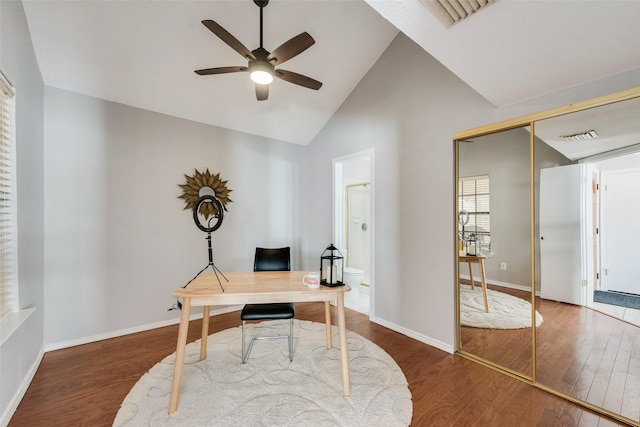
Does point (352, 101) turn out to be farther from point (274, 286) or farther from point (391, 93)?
point (274, 286)

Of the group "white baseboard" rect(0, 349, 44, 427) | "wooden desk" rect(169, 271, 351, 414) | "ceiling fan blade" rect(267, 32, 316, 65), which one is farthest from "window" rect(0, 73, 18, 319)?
"ceiling fan blade" rect(267, 32, 316, 65)

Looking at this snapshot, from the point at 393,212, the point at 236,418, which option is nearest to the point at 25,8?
the point at 236,418

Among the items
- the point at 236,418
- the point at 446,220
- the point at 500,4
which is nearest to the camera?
the point at 500,4

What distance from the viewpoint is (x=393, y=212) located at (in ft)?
9.50

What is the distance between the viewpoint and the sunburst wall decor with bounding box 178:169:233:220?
3.12m

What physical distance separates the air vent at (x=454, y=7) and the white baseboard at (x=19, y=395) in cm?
324

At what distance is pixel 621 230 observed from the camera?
5.57 feet

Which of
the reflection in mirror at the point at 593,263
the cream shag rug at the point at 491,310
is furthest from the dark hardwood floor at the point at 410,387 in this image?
the cream shag rug at the point at 491,310

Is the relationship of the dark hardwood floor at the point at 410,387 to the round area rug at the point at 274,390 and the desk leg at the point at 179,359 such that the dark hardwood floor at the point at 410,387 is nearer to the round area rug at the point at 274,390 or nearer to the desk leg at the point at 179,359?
the round area rug at the point at 274,390

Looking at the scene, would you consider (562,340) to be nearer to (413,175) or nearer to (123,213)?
(413,175)

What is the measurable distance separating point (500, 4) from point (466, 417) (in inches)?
88.9

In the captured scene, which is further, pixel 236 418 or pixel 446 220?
pixel 446 220

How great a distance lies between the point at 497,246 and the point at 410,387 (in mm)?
1331

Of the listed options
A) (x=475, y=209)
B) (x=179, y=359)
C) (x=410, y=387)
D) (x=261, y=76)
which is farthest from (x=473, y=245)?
(x=179, y=359)
